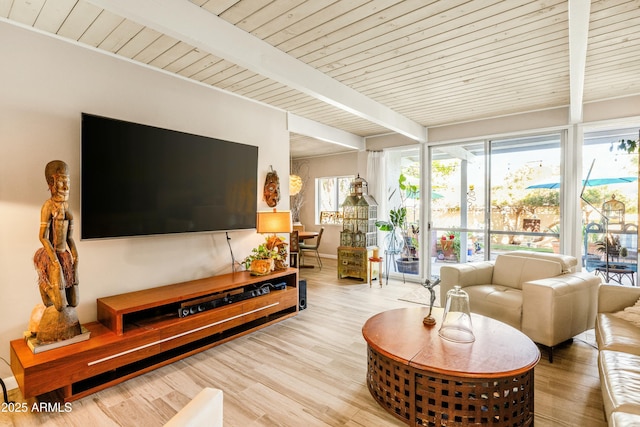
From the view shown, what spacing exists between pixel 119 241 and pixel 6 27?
5.50 feet

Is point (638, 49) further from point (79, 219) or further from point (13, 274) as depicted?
point (13, 274)

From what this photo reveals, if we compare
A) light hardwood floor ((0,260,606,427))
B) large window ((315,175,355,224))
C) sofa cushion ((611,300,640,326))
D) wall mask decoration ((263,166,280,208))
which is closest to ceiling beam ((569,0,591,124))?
sofa cushion ((611,300,640,326))

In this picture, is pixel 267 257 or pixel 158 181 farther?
pixel 267 257

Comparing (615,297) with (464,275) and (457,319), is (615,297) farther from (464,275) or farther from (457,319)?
(457,319)

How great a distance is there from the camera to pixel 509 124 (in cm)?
466

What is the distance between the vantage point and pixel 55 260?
2096 millimetres

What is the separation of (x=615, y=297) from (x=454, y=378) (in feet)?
6.13

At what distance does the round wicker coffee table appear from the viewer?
1.73 meters

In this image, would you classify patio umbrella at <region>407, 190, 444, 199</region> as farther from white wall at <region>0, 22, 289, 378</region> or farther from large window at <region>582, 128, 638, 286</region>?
white wall at <region>0, 22, 289, 378</region>

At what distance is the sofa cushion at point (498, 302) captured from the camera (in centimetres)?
295

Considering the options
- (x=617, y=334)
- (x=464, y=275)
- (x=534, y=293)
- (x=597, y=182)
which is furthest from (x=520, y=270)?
(x=597, y=182)

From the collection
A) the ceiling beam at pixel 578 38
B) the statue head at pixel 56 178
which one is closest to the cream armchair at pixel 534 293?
the ceiling beam at pixel 578 38

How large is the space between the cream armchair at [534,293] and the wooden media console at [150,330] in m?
2.03

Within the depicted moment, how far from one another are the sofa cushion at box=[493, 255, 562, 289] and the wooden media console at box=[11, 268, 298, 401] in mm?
2387
